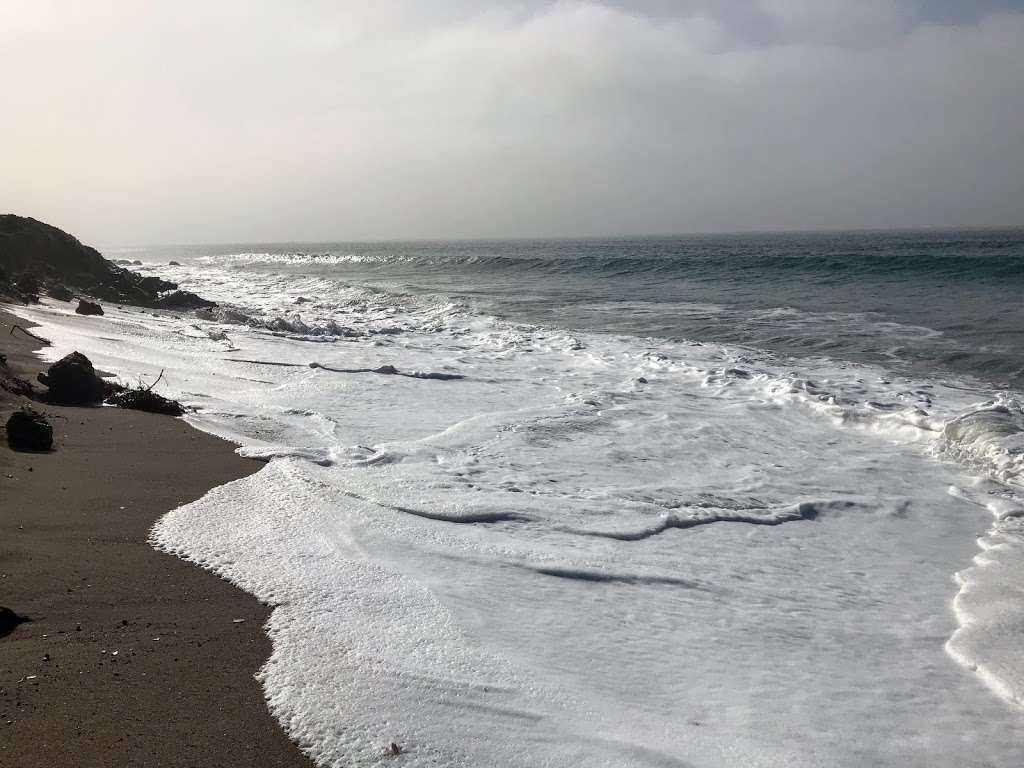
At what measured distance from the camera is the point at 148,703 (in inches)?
83.4

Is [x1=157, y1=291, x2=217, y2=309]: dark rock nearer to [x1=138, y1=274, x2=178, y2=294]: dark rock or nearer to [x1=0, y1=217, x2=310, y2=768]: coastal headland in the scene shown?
[x1=138, y1=274, x2=178, y2=294]: dark rock

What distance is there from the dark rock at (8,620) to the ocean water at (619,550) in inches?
30.5

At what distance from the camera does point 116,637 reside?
2445 mm

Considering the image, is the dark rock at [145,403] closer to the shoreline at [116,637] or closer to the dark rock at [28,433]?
the dark rock at [28,433]

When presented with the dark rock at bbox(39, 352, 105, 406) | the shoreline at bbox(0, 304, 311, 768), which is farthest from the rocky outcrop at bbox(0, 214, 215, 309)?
the shoreline at bbox(0, 304, 311, 768)

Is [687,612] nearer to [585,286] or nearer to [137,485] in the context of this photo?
[137,485]

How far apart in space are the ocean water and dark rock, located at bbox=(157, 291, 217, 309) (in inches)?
244

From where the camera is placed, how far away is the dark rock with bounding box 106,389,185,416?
18.7 feet

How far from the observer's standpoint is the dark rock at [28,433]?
4.24m

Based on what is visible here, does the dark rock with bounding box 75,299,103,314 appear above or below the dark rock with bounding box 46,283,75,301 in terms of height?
below

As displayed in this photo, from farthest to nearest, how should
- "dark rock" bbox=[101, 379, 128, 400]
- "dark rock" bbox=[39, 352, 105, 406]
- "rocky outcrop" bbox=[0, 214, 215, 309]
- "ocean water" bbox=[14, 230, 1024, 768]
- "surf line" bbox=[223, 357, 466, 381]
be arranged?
"rocky outcrop" bbox=[0, 214, 215, 309], "surf line" bbox=[223, 357, 466, 381], "dark rock" bbox=[101, 379, 128, 400], "dark rock" bbox=[39, 352, 105, 406], "ocean water" bbox=[14, 230, 1024, 768]

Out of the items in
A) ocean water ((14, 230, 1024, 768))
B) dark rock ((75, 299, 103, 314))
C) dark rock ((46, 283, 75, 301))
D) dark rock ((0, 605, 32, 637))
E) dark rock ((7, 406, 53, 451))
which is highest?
dark rock ((46, 283, 75, 301))

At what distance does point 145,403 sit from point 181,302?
11.8 meters

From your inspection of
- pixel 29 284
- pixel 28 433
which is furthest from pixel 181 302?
pixel 28 433
